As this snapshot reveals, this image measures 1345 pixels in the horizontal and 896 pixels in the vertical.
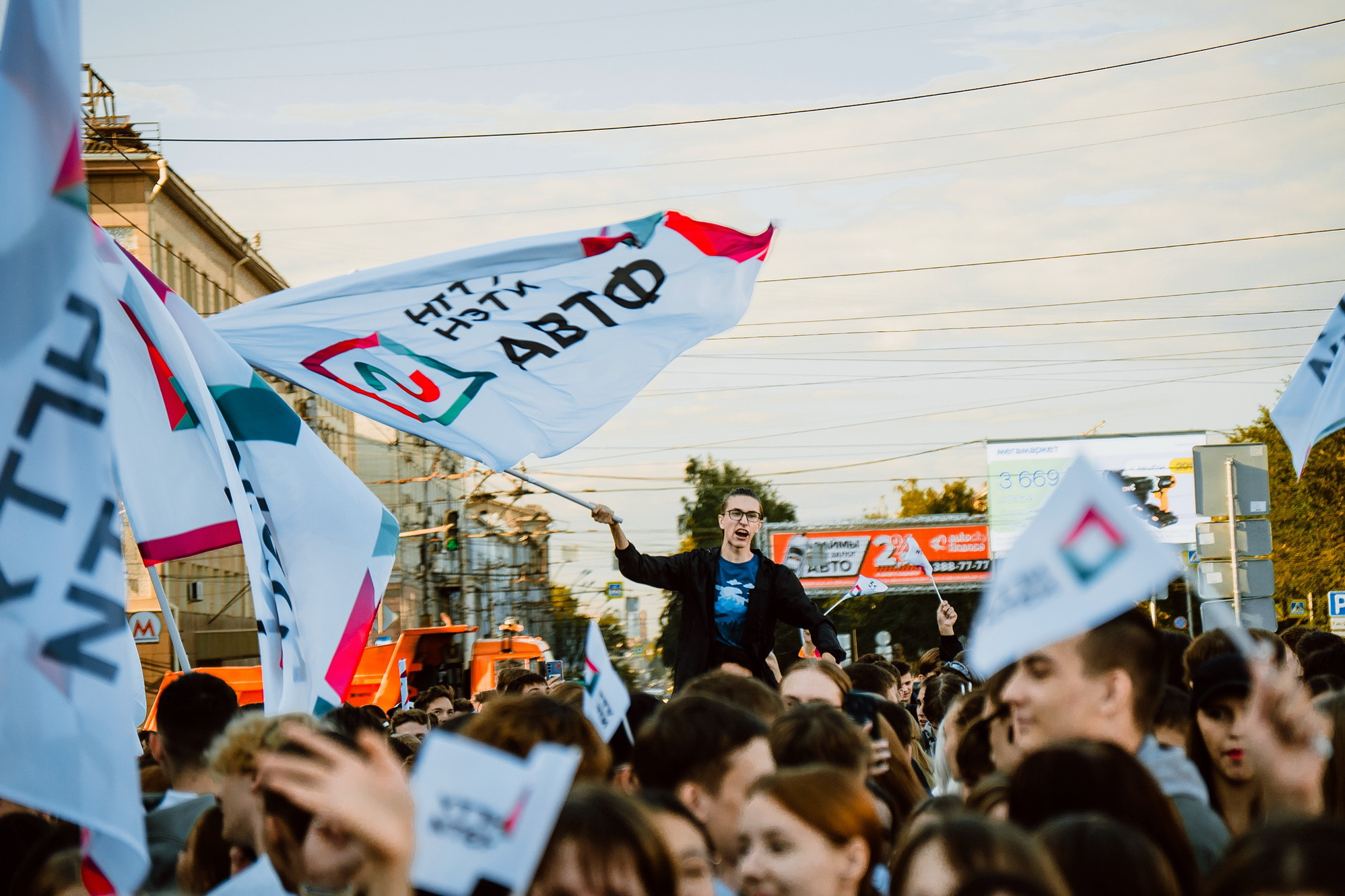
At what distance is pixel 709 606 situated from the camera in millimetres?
7754

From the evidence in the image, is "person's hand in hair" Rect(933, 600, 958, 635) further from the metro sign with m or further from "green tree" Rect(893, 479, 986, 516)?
"green tree" Rect(893, 479, 986, 516)

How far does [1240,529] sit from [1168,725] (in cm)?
863

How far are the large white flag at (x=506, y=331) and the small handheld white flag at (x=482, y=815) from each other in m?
4.85

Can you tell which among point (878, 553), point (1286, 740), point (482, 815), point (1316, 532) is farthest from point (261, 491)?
point (1316, 532)

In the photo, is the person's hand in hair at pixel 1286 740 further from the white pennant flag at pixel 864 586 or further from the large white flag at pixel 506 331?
the white pennant flag at pixel 864 586

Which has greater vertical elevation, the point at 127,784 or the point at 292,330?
the point at 292,330

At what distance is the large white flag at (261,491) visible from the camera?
6.05 metres

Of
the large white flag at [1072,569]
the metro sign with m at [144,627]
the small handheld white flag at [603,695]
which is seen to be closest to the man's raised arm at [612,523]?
the small handheld white flag at [603,695]

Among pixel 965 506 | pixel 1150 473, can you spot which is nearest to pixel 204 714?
pixel 1150 473

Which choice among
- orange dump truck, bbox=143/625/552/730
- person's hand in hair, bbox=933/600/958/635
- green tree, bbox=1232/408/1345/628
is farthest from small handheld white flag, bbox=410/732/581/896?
green tree, bbox=1232/408/1345/628

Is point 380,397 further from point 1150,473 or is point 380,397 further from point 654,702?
point 1150,473

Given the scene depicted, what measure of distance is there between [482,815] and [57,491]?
72.5 inches

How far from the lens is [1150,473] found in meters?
43.1

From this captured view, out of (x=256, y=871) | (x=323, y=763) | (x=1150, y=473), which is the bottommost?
(x=256, y=871)
